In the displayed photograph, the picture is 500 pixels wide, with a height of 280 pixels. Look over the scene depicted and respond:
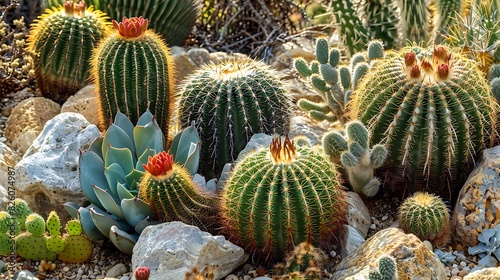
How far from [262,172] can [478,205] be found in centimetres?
122

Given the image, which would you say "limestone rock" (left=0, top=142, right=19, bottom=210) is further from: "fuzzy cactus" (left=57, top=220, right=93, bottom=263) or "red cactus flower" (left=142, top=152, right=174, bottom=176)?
"red cactus flower" (left=142, top=152, right=174, bottom=176)

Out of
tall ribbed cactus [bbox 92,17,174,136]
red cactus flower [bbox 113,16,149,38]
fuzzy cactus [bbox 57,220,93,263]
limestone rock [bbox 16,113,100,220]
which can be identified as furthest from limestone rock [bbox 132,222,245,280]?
red cactus flower [bbox 113,16,149,38]

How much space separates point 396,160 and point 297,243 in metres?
0.87

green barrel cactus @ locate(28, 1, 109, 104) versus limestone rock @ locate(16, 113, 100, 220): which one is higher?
green barrel cactus @ locate(28, 1, 109, 104)

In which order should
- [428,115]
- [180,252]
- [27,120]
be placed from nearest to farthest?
[180,252]
[428,115]
[27,120]

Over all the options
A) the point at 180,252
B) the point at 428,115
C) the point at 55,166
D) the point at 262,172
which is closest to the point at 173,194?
the point at 180,252

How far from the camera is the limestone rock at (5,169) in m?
4.45

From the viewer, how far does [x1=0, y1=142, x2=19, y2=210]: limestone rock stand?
4.45 m

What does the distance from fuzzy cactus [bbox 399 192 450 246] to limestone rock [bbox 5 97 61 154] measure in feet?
8.35

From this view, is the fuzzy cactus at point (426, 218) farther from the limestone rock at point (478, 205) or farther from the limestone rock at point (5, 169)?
the limestone rock at point (5, 169)

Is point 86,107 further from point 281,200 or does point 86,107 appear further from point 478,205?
point 478,205

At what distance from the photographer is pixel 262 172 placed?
3746 mm

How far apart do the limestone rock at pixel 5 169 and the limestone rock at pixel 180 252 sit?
989mm

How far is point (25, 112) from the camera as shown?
17.9 feet
